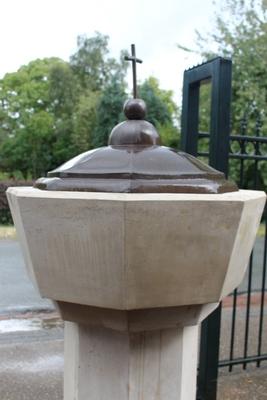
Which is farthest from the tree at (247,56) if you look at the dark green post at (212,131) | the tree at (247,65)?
the dark green post at (212,131)

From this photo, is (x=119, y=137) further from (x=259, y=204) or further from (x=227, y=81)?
(x=227, y=81)

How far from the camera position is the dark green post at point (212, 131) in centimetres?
241

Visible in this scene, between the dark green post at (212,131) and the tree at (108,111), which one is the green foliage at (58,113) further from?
the dark green post at (212,131)

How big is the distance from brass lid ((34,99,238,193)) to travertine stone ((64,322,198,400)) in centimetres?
53

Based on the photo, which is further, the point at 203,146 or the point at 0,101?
the point at 0,101

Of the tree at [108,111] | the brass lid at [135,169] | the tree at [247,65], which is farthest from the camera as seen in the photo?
the tree at [108,111]

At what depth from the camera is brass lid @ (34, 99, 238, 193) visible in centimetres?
141

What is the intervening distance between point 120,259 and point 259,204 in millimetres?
554

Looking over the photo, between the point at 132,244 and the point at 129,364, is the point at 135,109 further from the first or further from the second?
the point at 129,364

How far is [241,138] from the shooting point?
111 inches

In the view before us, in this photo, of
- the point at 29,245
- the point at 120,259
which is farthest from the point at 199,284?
the point at 29,245

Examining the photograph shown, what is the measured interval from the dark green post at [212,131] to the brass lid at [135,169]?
861mm

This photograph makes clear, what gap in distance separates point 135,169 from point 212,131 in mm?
1197

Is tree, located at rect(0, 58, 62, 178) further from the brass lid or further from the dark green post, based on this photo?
the brass lid
